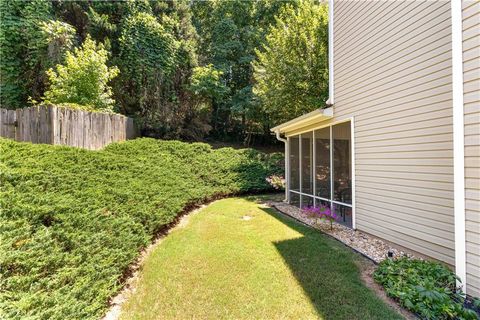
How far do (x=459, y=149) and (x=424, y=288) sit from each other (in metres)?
1.48

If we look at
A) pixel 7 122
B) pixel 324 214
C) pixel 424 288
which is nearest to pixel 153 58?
pixel 7 122

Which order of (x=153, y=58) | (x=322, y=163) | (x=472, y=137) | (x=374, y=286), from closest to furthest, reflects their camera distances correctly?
(x=472, y=137), (x=374, y=286), (x=322, y=163), (x=153, y=58)

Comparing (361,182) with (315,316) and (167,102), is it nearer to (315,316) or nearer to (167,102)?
(315,316)

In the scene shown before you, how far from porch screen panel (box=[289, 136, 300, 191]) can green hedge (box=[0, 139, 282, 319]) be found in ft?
13.1

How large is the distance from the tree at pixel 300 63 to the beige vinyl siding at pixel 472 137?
7.44 m

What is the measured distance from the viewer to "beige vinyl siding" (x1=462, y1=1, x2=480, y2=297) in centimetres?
246

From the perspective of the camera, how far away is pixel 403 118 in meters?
3.87

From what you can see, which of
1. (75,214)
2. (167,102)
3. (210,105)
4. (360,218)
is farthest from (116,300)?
(210,105)

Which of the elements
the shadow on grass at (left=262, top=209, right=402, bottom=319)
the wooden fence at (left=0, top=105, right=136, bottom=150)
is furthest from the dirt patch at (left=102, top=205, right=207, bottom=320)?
the wooden fence at (left=0, top=105, right=136, bottom=150)

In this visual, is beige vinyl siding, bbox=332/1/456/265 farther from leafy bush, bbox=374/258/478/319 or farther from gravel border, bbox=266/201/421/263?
leafy bush, bbox=374/258/478/319

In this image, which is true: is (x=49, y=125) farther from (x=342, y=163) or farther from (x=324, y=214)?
(x=342, y=163)

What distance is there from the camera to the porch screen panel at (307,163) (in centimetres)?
677

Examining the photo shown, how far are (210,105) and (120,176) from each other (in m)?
10.1

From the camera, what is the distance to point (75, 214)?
2865 mm
